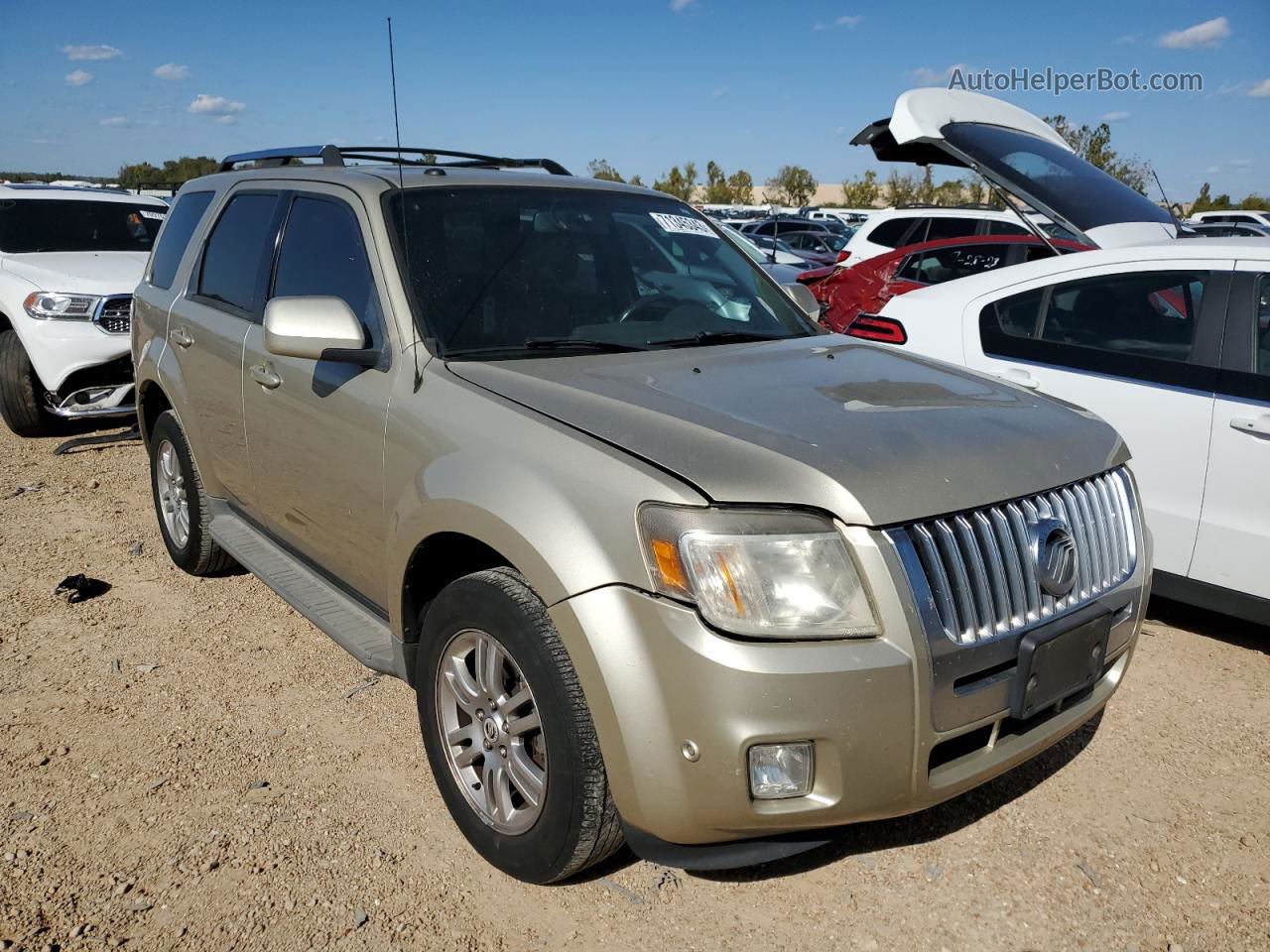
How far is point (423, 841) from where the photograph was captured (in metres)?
2.81

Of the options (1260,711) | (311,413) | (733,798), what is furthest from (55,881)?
(1260,711)

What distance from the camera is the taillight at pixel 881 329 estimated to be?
5.23 meters

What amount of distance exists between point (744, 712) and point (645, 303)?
1742mm

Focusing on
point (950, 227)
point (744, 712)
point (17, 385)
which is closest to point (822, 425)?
point (744, 712)

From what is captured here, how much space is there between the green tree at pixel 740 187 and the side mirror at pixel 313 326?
68.3 meters

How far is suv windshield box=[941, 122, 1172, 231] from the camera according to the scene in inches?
192

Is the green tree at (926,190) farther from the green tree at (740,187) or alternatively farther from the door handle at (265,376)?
the door handle at (265,376)

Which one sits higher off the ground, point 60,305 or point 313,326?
point 313,326

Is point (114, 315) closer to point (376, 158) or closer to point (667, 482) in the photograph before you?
point (376, 158)

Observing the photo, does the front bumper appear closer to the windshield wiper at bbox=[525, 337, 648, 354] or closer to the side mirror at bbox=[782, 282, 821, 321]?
the windshield wiper at bbox=[525, 337, 648, 354]

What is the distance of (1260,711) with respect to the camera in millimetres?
3664

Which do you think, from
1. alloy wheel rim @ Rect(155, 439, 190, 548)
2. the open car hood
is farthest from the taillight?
alloy wheel rim @ Rect(155, 439, 190, 548)

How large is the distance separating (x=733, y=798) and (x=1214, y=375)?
3.01m

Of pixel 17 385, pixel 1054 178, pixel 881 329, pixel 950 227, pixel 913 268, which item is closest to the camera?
pixel 1054 178
